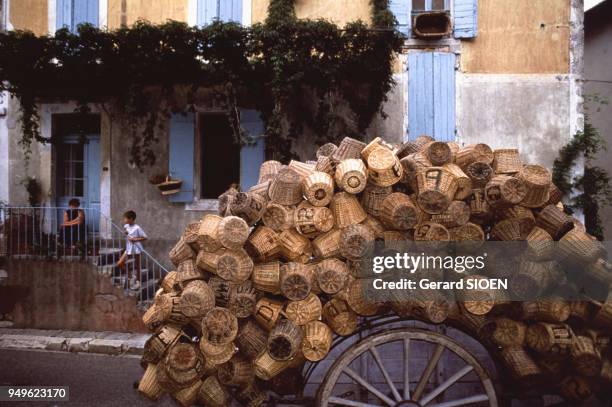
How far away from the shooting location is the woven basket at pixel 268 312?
9.09ft

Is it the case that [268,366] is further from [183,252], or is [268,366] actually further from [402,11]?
[402,11]

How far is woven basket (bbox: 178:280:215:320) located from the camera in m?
2.72

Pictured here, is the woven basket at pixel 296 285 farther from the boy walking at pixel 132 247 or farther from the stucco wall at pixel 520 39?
the stucco wall at pixel 520 39

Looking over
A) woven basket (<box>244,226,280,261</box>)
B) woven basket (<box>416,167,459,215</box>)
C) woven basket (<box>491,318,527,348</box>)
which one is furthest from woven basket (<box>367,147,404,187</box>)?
woven basket (<box>491,318,527,348</box>)

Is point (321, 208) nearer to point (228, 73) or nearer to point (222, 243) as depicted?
point (222, 243)

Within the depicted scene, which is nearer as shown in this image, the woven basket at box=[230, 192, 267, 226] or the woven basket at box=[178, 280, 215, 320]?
the woven basket at box=[178, 280, 215, 320]

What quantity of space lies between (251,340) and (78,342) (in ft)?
17.2

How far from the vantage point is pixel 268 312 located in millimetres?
2783

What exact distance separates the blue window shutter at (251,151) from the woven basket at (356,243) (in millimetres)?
6349

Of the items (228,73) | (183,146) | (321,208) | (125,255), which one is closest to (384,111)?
(228,73)

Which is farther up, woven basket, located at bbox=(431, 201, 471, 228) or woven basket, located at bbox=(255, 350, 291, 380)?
woven basket, located at bbox=(431, 201, 471, 228)

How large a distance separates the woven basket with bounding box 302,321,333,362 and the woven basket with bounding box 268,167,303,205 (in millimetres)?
774

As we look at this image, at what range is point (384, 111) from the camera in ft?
28.6

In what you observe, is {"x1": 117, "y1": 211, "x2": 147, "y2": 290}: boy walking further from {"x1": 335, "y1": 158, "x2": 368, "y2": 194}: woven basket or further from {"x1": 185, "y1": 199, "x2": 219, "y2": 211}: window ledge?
{"x1": 335, "y1": 158, "x2": 368, "y2": 194}: woven basket
